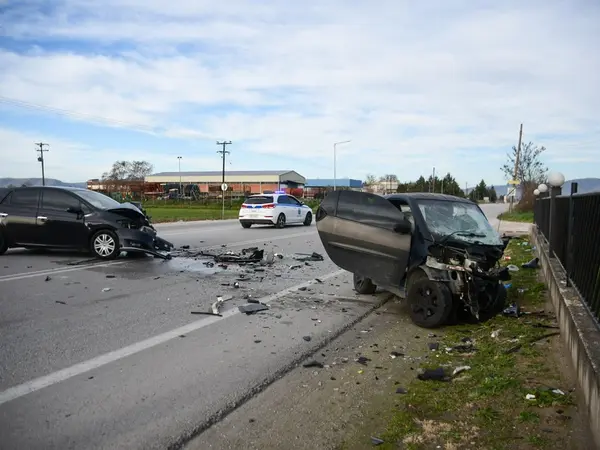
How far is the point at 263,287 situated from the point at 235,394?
4636mm

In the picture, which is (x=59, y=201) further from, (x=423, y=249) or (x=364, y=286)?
(x=423, y=249)

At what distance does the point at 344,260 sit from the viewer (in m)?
7.41

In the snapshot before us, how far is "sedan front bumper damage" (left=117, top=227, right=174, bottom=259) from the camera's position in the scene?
1138cm

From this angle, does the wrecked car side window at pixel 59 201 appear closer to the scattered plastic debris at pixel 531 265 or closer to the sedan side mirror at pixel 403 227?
the sedan side mirror at pixel 403 227

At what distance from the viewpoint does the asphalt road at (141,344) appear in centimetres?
362

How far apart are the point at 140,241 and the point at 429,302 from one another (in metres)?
7.40

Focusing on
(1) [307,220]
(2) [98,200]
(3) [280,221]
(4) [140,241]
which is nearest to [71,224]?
(2) [98,200]

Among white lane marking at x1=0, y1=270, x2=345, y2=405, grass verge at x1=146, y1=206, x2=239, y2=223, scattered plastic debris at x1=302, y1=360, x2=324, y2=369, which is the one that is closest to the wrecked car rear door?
white lane marking at x1=0, y1=270, x2=345, y2=405

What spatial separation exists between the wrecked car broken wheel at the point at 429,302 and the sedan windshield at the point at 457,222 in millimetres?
662

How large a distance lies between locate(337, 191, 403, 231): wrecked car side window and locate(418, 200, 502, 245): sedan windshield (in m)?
0.51

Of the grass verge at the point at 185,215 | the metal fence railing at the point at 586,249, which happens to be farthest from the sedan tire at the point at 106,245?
the grass verge at the point at 185,215

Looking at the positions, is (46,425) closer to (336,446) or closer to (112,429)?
(112,429)

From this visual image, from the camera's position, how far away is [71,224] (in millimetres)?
11484

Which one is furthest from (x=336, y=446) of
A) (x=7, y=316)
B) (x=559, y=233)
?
(x=559, y=233)
